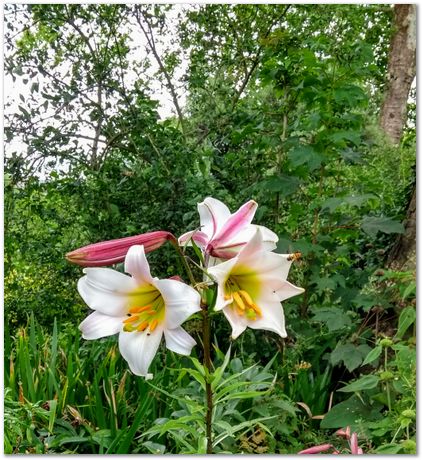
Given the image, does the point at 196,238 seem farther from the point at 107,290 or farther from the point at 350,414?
the point at 350,414

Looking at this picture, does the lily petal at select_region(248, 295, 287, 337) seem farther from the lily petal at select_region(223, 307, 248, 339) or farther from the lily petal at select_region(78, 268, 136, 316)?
the lily petal at select_region(78, 268, 136, 316)

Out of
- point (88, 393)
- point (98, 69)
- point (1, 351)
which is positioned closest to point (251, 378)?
point (88, 393)

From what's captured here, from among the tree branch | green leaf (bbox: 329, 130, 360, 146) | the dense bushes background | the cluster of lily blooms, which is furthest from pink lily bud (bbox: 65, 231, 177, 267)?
the tree branch

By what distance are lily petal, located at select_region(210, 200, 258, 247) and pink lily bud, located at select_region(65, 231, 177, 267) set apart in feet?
0.15

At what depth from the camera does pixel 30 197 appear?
6.86ft

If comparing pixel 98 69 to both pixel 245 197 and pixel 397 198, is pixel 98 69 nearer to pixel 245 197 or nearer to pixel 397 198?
pixel 245 197

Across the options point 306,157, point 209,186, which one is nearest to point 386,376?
point 306,157

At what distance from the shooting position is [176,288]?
0.60 m

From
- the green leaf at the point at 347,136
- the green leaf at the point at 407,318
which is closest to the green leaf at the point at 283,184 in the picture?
the green leaf at the point at 347,136

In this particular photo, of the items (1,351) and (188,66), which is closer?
(1,351)

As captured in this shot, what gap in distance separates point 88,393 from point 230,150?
0.96 meters

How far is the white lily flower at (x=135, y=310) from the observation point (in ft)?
2.00

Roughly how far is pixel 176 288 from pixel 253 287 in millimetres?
83

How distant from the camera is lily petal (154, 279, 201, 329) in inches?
23.5
